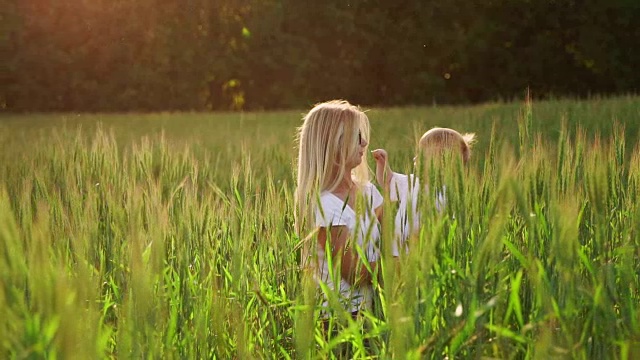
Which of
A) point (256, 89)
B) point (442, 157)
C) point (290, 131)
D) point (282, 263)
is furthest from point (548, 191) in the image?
point (256, 89)

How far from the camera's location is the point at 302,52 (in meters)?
19.2

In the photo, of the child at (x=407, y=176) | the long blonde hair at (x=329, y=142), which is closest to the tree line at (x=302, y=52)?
the child at (x=407, y=176)

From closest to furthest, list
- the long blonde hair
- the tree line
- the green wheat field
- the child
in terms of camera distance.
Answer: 1. the green wheat field
2. the child
3. the long blonde hair
4. the tree line

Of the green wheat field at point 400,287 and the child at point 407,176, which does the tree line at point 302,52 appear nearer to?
the child at point 407,176

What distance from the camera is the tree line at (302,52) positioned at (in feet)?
61.0

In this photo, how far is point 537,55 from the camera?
19.3 m

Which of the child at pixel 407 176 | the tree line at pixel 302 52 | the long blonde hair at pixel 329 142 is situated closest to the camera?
the child at pixel 407 176

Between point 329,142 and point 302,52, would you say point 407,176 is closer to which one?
point 329,142

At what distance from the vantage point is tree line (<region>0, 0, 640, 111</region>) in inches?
732

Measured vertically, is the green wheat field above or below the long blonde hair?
below

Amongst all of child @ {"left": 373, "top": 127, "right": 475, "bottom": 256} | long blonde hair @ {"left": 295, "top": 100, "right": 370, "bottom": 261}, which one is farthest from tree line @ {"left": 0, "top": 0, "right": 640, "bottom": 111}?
long blonde hair @ {"left": 295, "top": 100, "right": 370, "bottom": 261}

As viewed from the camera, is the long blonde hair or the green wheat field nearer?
the green wheat field

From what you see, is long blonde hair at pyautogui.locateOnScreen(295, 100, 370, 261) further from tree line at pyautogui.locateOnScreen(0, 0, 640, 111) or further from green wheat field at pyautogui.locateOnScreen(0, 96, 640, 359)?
tree line at pyautogui.locateOnScreen(0, 0, 640, 111)

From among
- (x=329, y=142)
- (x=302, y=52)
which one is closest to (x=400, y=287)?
(x=329, y=142)
